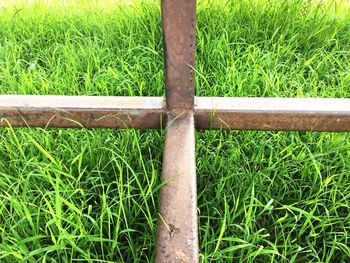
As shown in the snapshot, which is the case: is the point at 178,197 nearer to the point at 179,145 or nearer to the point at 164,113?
the point at 179,145

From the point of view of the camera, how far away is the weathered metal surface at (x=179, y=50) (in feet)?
3.39

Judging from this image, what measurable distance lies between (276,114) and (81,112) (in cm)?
61

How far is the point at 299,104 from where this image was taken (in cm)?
120

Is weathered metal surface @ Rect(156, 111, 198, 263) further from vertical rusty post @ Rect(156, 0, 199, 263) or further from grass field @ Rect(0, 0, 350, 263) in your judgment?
grass field @ Rect(0, 0, 350, 263)

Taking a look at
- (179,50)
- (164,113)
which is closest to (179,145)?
(164,113)

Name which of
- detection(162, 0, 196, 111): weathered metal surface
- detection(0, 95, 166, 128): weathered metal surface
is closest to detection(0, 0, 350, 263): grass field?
detection(0, 95, 166, 128): weathered metal surface

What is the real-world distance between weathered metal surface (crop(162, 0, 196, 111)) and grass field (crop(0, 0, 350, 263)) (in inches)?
8.3

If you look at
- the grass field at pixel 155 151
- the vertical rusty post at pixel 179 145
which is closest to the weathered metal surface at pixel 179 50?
the vertical rusty post at pixel 179 145

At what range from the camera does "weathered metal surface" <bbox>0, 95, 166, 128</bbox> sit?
121 centimetres

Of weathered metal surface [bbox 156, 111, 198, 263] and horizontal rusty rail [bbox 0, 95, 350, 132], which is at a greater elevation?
horizontal rusty rail [bbox 0, 95, 350, 132]

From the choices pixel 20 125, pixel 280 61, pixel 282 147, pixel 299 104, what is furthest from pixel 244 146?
pixel 20 125

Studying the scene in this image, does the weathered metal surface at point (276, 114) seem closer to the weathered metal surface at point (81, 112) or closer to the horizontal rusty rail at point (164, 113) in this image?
the horizontal rusty rail at point (164, 113)

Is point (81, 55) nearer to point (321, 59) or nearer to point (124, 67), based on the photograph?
point (124, 67)

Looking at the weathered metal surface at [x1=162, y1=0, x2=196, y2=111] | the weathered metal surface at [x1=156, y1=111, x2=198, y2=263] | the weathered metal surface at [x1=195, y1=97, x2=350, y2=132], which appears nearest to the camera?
the weathered metal surface at [x1=156, y1=111, x2=198, y2=263]
